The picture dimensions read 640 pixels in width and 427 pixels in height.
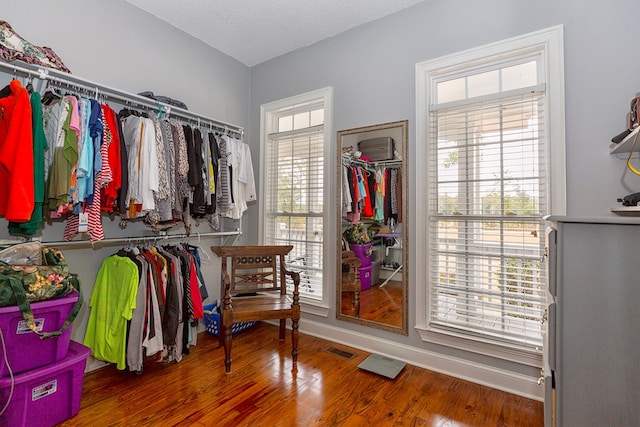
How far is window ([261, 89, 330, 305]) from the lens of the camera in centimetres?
297

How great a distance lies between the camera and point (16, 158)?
5.19 feet

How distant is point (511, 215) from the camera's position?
2.06 m

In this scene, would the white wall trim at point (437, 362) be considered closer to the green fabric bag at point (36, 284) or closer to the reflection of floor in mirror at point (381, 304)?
the reflection of floor in mirror at point (381, 304)

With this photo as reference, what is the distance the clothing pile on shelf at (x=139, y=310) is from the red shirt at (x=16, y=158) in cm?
71

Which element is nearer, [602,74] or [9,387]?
[9,387]

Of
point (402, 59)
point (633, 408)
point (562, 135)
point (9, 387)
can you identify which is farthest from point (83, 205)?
point (562, 135)

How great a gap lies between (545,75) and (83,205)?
2.99m

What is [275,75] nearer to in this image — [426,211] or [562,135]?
[426,211]

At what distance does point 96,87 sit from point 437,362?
3.08m

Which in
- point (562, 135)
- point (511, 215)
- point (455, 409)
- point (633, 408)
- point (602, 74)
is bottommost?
point (455, 409)

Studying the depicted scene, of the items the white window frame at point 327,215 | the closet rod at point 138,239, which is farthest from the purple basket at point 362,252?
the closet rod at point 138,239

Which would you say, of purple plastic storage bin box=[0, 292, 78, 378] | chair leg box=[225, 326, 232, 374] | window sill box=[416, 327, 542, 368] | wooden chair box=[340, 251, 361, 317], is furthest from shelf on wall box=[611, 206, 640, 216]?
purple plastic storage bin box=[0, 292, 78, 378]

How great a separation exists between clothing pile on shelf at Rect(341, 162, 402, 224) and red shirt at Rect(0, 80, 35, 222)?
210cm

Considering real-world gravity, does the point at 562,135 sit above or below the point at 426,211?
above
